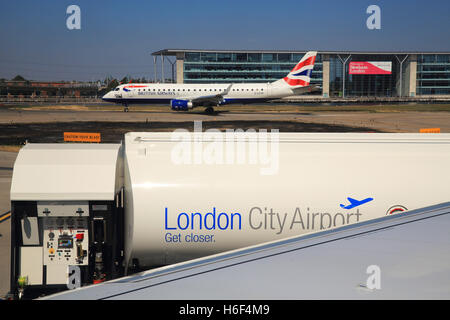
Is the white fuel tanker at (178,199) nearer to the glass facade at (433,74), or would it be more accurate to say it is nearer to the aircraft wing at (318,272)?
the aircraft wing at (318,272)

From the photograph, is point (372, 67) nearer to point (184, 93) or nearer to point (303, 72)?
point (303, 72)

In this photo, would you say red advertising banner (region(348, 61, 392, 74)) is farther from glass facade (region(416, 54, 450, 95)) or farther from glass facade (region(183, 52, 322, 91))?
glass facade (region(183, 52, 322, 91))

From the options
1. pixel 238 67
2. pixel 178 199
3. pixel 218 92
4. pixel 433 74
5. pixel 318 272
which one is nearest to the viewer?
pixel 318 272

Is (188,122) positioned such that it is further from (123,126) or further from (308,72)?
(308,72)

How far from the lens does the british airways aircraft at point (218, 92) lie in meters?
58.2


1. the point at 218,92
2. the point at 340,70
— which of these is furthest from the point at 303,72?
the point at 340,70

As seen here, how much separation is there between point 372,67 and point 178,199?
456 feet

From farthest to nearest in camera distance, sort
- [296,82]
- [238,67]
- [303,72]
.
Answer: [238,67] < [296,82] < [303,72]

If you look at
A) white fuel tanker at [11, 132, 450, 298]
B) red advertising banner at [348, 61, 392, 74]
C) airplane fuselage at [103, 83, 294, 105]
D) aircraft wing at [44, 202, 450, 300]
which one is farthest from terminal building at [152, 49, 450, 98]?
aircraft wing at [44, 202, 450, 300]

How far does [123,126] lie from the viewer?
136 feet

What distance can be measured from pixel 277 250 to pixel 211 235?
5.35 m

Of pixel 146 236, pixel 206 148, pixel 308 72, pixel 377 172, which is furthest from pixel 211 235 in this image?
pixel 308 72

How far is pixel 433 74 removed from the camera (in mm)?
133500

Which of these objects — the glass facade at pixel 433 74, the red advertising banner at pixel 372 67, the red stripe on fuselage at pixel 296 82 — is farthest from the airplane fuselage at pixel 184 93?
the glass facade at pixel 433 74
